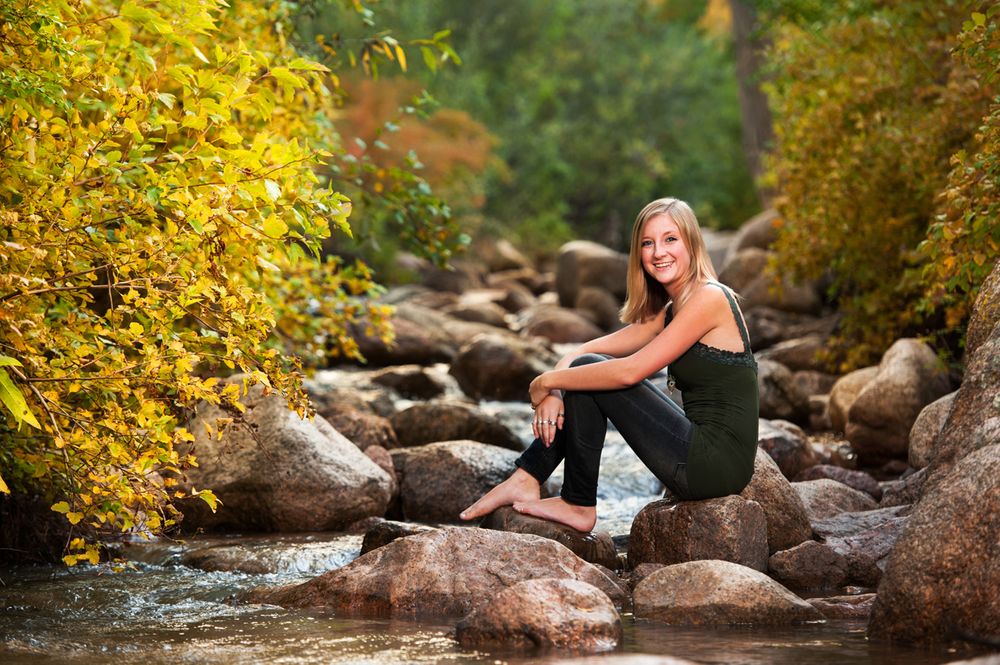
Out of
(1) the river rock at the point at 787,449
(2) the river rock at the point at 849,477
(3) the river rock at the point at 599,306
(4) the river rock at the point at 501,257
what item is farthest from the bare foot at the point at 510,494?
(4) the river rock at the point at 501,257

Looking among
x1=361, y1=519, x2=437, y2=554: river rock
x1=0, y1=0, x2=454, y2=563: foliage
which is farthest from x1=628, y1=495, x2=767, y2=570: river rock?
x1=0, y1=0, x2=454, y2=563: foliage

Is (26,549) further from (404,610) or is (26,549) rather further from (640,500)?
(640,500)

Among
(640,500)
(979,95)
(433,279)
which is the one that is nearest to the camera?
(640,500)

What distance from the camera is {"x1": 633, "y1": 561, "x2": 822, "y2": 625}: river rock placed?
4.85 m

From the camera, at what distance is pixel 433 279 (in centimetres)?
2569

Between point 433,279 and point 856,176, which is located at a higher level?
point 433,279

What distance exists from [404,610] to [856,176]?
26.0ft

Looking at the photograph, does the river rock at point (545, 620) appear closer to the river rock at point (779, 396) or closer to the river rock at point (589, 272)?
the river rock at point (779, 396)

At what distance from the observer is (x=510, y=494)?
19.8 ft

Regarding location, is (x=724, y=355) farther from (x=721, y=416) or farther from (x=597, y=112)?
(x=597, y=112)

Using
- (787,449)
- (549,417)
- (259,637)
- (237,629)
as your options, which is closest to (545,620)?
(259,637)

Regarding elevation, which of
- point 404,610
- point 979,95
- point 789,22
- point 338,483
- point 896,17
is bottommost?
point 404,610

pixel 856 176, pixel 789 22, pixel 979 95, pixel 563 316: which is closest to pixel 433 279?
pixel 563 316

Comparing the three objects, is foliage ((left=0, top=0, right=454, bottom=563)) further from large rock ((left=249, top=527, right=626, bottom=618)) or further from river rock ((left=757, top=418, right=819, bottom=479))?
river rock ((left=757, top=418, right=819, bottom=479))
